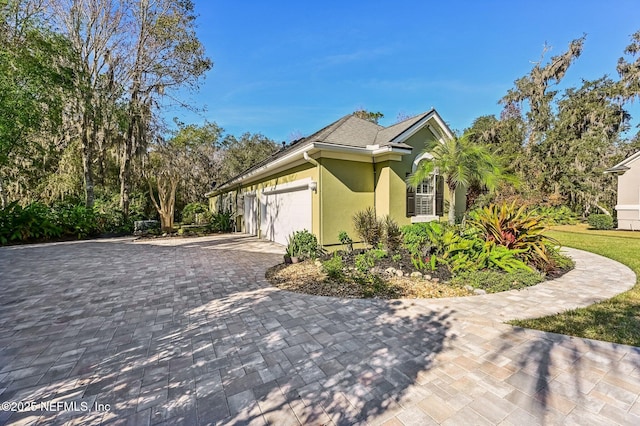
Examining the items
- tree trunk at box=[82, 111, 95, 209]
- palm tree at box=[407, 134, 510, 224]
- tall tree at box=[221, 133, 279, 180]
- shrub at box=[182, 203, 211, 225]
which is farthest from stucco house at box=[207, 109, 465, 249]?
tall tree at box=[221, 133, 279, 180]

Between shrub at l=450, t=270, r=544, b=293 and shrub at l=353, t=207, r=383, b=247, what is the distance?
2712 millimetres

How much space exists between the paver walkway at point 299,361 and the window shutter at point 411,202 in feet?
14.3

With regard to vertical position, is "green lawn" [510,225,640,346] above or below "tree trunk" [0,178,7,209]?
below

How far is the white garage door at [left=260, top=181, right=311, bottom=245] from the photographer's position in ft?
29.2

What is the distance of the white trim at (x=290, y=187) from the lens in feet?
28.1

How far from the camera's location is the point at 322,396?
2.30 m

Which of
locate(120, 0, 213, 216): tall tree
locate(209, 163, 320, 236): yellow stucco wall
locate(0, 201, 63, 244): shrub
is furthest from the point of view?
locate(120, 0, 213, 216): tall tree

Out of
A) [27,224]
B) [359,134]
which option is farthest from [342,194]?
[27,224]

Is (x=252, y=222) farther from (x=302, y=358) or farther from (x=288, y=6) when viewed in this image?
(x=302, y=358)

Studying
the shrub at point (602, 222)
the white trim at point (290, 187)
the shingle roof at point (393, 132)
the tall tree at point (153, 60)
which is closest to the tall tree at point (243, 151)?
the tall tree at point (153, 60)

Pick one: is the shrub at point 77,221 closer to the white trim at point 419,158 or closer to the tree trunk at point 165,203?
the tree trunk at point 165,203

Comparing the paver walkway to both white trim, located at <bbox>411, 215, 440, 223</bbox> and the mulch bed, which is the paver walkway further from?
white trim, located at <bbox>411, 215, 440, 223</bbox>

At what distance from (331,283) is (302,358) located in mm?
2582

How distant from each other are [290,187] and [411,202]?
4.35m
